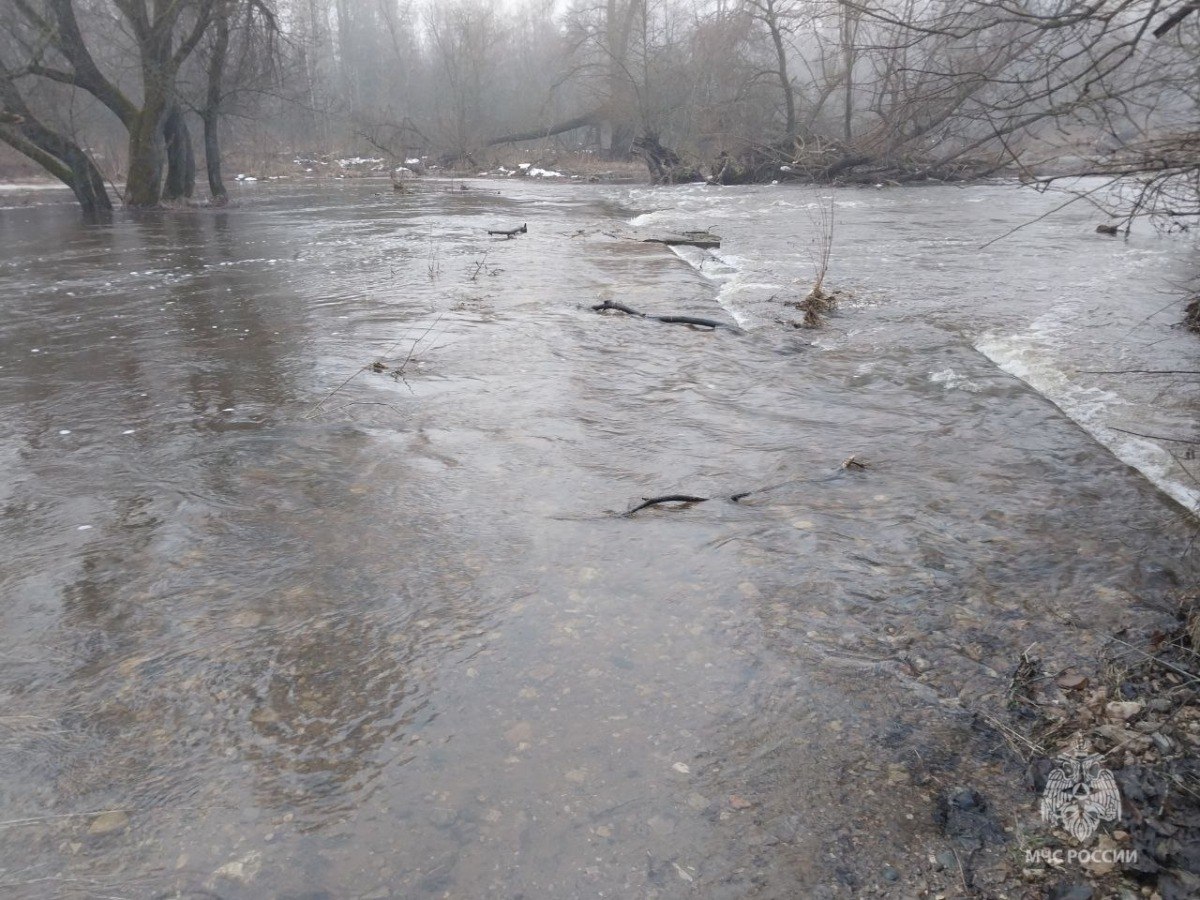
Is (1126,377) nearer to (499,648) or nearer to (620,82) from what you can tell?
(499,648)

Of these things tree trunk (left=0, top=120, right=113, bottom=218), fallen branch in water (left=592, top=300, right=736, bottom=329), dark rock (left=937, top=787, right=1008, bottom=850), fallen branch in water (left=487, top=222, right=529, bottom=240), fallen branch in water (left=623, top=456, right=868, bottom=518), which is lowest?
dark rock (left=937, top=787, right=1008, bottom=850)

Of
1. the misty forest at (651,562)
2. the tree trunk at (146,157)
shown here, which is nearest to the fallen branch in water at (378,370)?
the misty forest at (651,562)

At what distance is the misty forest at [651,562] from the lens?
245cm

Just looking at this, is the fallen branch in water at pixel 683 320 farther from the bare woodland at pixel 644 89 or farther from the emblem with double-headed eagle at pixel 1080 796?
the emblem with double-headed eagle at pixel 1080 796

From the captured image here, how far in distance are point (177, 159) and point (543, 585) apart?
22.2m

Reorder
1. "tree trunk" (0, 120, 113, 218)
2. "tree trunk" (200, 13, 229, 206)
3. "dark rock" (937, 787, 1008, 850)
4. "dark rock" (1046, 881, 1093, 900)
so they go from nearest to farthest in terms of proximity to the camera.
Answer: "dark rock" (1046, 881, 1093, 900)
"dark rock" (937, 787, 1008, 850)
"tree trunk" (0, 120, 113, 218)
"tree trunk" (200, 13, 229, 206)

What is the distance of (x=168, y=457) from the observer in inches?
197

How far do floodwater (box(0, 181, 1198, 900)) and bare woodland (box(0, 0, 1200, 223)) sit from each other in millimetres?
1686

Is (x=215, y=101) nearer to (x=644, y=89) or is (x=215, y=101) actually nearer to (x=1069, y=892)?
(x=644, y=89)

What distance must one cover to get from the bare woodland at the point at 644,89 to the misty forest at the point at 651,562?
3.7 inches

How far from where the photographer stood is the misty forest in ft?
8.03

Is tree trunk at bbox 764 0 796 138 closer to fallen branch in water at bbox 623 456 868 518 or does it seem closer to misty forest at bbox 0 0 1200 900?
misty forest at bbox 0 0 1200 900

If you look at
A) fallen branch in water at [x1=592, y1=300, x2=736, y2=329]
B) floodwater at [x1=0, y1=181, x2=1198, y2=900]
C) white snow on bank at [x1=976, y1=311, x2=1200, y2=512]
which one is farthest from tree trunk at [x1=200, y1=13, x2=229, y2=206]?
white snow on bank at [x1=976, y1=311, x2=1200, y2=512]

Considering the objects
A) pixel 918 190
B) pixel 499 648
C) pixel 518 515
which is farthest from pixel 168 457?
pixel 918 190
